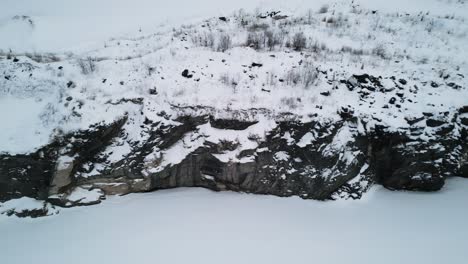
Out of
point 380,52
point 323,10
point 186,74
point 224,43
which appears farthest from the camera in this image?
point 323,10

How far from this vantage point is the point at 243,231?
5.70 metres

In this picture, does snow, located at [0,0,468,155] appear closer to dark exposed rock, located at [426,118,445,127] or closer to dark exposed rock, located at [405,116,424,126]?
dark exposed rock, located at [405,116,424,126]

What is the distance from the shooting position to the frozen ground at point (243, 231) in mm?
5340

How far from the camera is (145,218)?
233 inches

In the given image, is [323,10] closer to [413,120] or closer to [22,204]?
[413,120]

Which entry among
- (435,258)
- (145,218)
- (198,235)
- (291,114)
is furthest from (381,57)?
(145,218)

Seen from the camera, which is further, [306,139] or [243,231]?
[306,139]

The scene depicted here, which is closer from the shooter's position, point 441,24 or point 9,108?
point 9,108

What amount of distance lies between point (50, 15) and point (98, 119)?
21.2 ft

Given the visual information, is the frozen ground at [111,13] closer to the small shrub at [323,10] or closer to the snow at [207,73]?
the snow at [207,73]

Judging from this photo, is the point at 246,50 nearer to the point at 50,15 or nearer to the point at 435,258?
the point at 435,258

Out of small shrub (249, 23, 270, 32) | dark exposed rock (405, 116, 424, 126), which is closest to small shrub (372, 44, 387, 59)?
dark exposed rock (405, 116, 424, 126)

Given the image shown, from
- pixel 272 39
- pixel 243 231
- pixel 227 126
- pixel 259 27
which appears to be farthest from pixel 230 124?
pixel 259 27

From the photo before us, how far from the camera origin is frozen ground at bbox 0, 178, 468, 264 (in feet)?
17.5
